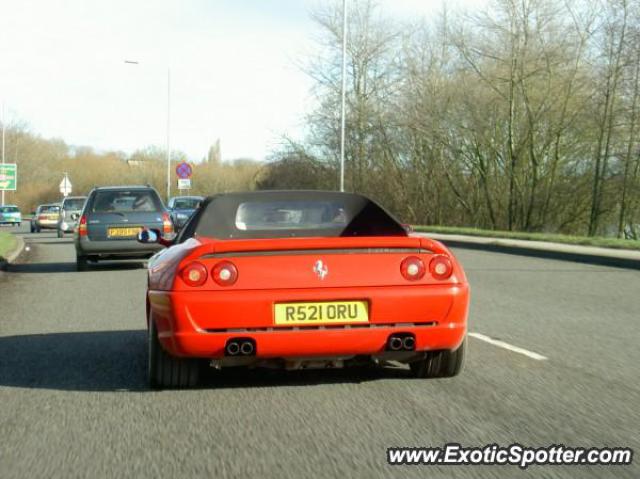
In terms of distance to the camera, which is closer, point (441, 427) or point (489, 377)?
point (441, 427)

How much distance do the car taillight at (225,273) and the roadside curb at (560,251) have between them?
13.3 meters

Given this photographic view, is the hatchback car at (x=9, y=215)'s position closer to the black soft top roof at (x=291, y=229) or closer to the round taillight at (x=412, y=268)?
the black soft top roof at (x=291, y=229)

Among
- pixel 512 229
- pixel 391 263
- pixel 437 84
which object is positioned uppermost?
pixel 437 84

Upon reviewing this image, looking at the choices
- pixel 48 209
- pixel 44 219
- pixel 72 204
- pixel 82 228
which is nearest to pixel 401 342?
pixel 82 228

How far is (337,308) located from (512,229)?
33174 mm

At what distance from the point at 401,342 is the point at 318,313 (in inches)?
20.6

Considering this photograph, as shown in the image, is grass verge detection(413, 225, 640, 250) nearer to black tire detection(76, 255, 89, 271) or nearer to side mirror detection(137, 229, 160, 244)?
black tire detection(76, 255, 89, 271)

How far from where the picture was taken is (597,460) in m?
4.11

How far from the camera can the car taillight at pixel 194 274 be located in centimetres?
543

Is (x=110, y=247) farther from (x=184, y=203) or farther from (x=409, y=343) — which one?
(x=184, y=203)


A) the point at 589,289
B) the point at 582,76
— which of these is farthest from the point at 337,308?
the point at 582,76

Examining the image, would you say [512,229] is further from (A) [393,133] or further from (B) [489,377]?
(B) [489,377]

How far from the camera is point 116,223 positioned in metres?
17.0

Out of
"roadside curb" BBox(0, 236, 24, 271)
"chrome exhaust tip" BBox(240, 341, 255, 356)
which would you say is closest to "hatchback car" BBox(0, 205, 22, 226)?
"roadside curb" BBox(0, 236, 24, 271)
